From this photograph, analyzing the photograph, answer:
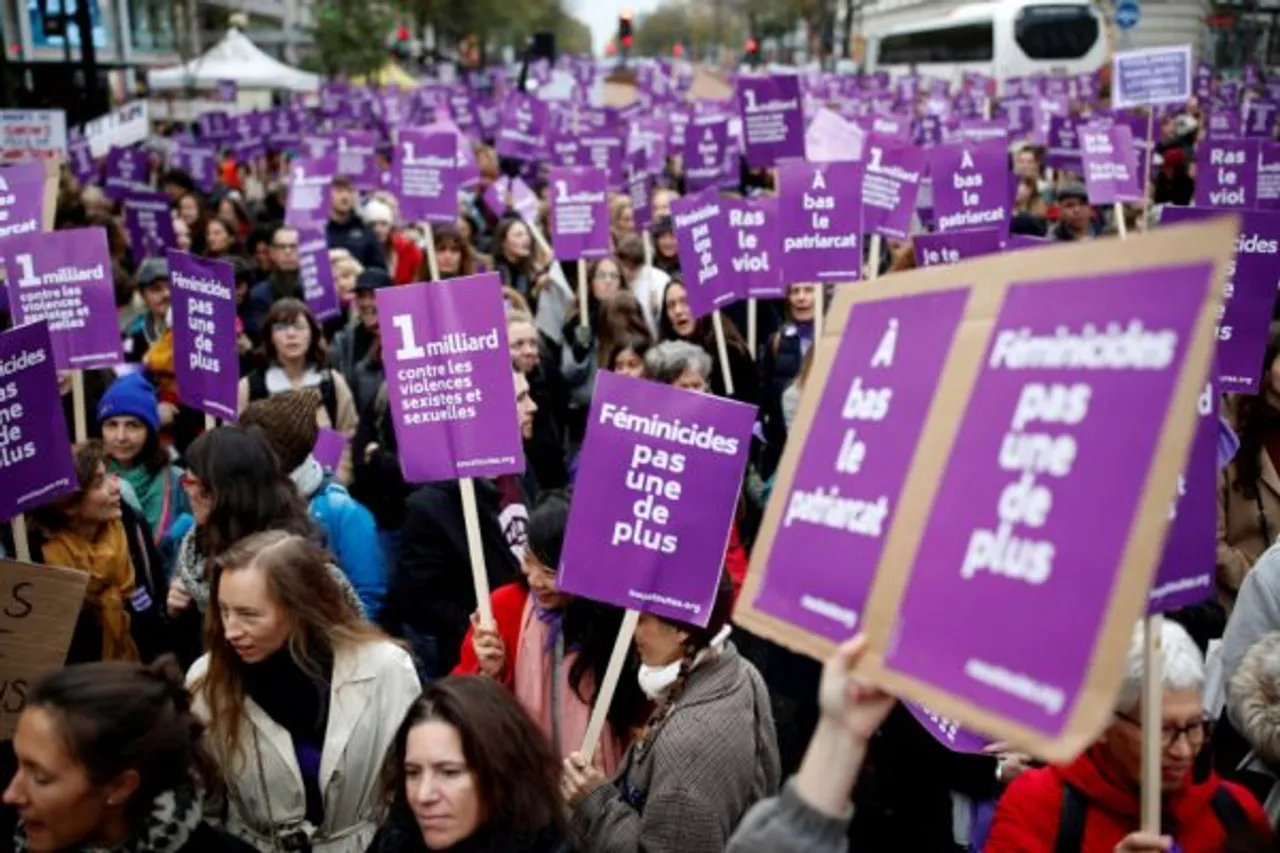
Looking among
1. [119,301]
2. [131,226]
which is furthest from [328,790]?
[131,226]

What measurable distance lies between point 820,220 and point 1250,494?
11.1 ft

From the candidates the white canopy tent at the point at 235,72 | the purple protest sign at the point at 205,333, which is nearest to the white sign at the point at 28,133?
the purple protest sign at the point at 205,333

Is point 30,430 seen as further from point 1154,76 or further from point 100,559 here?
point 1154,76

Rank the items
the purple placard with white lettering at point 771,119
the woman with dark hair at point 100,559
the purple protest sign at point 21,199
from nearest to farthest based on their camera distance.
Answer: the woman with dark hair at point 100,559
the purple protest sign at point 21,199
the purple placard with white lettering at point 771,119

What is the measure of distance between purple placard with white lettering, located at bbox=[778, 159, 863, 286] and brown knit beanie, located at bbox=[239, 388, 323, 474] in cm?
360

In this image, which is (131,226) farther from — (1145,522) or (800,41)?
(800,41)

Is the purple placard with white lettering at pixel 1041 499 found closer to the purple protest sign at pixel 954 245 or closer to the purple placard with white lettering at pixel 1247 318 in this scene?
the purple placard with white lettering at pixel 1247 318

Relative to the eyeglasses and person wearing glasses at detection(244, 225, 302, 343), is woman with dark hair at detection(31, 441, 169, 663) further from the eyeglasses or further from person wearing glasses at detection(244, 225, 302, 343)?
person wearing glasses at detection(244, 225, 302, 343)

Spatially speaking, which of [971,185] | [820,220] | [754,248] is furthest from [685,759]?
[971,185]

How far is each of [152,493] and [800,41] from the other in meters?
98.7

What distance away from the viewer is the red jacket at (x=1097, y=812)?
Result: 2.86 meters

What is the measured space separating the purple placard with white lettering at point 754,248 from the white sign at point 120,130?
1033 centimetres

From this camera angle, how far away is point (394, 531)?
23.0ft

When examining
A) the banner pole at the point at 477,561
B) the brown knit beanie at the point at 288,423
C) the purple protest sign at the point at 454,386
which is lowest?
the banner pole at the point at 477,561
